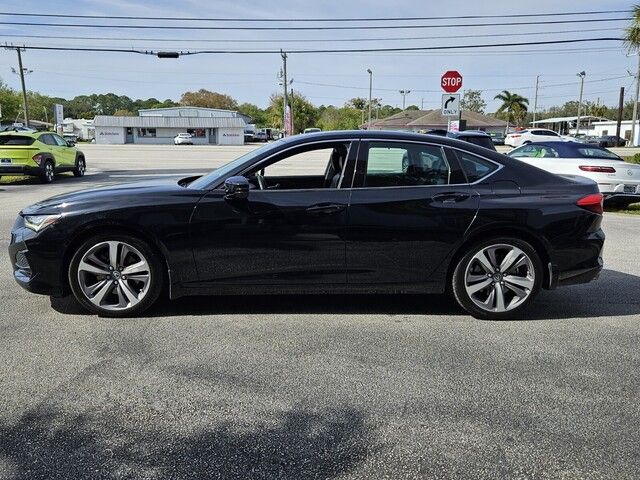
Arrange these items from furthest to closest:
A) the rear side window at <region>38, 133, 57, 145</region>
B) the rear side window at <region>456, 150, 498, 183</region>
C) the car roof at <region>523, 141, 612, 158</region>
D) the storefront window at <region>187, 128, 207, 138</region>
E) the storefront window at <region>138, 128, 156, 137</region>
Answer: the storefront window at <region>187, 128, 207, 138</region>, the storefront window at <region>138, 128, 156, 137</region>, the rear side window at <region>38, 133, 57, 145</region>, the car roof at <region>523, 141, 612, 158</region>, the rear side window at <region>456, 150, 498, 183</region>

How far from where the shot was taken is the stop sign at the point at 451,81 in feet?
48.0

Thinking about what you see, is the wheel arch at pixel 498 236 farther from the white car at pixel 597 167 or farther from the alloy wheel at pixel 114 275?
the white car at pixel 597 167

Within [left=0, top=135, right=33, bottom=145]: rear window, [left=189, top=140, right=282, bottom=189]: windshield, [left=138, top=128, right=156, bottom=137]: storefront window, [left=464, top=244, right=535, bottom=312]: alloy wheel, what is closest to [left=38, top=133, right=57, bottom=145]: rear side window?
[left=0, top=135, right=33, bottom=145]: rear window

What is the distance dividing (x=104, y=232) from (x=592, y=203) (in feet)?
A: 13.8

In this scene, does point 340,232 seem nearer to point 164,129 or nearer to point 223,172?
point 223,172

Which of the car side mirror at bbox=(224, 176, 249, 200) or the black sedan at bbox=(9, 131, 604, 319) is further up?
the car side mirror at bbox=(224, 176, 249, 200)

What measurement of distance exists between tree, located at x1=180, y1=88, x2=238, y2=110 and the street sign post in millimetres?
124456

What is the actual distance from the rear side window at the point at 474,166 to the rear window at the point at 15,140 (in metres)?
15.3

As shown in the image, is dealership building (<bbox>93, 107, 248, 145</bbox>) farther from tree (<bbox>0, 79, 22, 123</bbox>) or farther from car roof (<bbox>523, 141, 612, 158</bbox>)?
car roof (<bbox>523, 141, 612, 158</bbox>)

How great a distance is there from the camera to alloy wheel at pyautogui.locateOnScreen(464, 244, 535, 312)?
16.0 ft

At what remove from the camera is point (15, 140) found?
649 inches

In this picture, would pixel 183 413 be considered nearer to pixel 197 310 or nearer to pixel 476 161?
pixel 197 310

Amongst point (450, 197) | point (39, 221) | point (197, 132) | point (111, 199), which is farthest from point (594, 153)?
point (197, 132)

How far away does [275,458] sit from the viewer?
2.84 m
